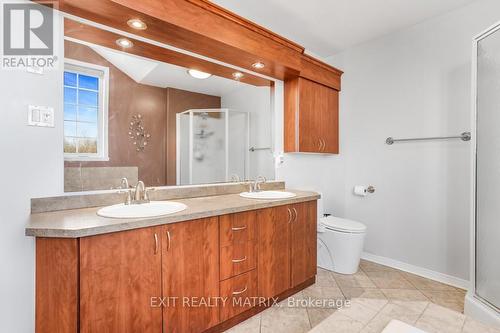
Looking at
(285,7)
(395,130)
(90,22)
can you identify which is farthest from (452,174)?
(90,22)

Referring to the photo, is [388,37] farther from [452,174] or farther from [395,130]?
[452,174]

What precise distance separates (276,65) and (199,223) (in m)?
1.53

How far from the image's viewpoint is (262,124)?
2.63 m

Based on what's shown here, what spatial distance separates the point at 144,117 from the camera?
1.85m

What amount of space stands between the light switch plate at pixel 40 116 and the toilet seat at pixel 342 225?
2359 millimetres

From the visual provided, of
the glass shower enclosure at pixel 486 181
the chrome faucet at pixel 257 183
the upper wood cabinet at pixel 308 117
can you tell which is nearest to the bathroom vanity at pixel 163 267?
the chrome faucet at pixel 257 183

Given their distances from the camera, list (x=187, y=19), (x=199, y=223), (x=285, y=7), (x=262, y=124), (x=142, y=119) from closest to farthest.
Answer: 1. (x=199, y=223)
2. (x=187, y=19)
3. (x=142, y=119)
4. (x=285, y=7)
5. (x=262, y=124)

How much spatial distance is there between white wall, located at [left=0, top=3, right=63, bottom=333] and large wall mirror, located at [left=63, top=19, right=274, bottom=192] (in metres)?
0.16

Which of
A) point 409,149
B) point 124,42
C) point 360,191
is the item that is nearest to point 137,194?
point 124,42

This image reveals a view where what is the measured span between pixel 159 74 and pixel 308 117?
4.82ft

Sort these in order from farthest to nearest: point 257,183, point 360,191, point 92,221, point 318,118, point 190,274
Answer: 1. point 360,191
2. point 318,118
3. point 257,183
4. point 190,274
5. point 92,221

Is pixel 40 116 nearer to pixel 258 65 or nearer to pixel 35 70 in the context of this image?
pixel 35 70

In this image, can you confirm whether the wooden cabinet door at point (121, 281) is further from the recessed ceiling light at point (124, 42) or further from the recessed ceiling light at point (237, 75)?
the recessed ceiling light at point (237, 75)

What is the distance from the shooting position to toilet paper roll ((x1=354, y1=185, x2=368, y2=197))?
9.36 feet
